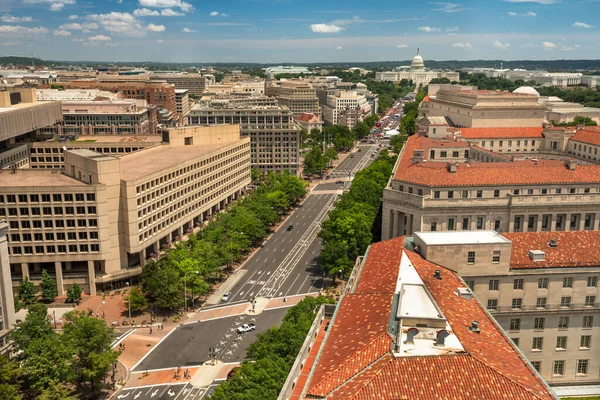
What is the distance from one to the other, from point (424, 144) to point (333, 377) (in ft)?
384

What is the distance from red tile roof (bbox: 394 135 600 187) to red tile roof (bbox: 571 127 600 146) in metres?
46.5

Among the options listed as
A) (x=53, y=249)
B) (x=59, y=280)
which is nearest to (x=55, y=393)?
(x=59, y=280)

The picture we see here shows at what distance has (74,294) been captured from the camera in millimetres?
110875

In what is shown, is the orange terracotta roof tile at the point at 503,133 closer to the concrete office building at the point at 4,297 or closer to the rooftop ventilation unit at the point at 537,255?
the rooftop ventilation unit at the point at 537,255

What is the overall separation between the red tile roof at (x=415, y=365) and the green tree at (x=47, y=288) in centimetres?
7673

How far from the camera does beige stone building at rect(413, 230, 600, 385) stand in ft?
232

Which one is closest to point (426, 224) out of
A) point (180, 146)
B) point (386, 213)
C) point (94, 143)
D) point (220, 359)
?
point (386, 213)

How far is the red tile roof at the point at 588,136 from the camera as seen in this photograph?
15935 cm

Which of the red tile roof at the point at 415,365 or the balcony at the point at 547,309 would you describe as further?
the balcony at the point at 547,309

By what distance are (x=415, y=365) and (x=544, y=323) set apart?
1478 inches

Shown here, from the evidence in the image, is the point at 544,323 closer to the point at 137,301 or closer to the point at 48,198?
the point at 137,301

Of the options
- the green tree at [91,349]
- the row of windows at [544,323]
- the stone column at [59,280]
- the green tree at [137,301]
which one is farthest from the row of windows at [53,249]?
the row of windows at [544,323]

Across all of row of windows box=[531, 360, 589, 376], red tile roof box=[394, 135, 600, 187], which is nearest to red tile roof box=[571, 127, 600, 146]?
red tile roof box=[394, 135, 600, 187]

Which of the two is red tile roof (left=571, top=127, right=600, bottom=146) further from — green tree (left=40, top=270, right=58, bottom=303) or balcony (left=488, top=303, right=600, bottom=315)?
green tree (left=40, top=270, right=58, bottom=303)
